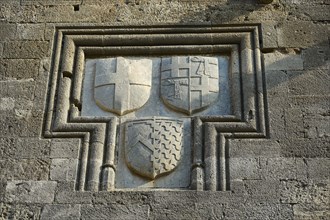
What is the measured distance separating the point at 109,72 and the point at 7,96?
0.86 meters

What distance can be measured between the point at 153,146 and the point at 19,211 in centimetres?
111


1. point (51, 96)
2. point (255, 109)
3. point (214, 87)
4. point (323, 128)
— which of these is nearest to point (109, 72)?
point (51, 96)

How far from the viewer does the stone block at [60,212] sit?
523 cm

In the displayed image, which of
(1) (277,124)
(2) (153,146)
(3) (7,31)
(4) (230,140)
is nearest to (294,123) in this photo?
(1) (277,124)

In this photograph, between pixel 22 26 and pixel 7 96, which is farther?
pixel 22 26

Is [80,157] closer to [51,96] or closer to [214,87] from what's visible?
[51,96]

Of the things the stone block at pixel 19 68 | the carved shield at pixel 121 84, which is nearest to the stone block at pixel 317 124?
the carved shield at pixel 121 84

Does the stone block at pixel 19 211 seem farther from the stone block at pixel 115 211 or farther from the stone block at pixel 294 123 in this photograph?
the stone block at pixel 294 123

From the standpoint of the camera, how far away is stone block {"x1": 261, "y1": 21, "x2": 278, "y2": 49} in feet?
20.2

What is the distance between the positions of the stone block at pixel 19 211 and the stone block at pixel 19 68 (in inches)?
48.4

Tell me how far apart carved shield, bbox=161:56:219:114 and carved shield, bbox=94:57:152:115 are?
16cm

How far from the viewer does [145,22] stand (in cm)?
635

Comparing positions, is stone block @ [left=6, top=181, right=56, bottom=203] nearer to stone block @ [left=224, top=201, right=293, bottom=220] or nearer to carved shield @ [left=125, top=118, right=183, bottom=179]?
carved shield @ [left=125, top=118, right=183, bottom=179]

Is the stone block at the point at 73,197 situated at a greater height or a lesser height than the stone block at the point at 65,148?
lesser
